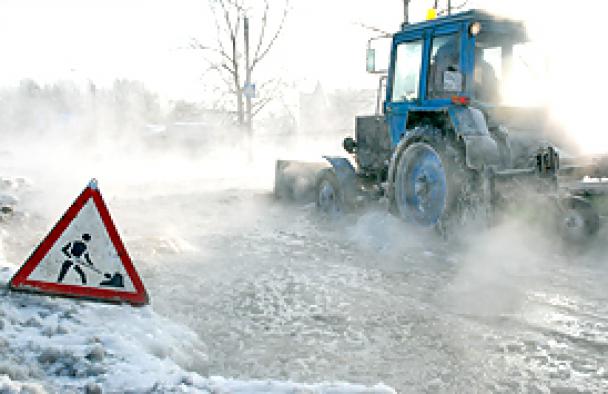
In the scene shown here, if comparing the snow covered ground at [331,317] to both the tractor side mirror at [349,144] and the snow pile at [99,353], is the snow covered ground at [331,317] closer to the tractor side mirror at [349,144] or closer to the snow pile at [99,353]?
the snow pile at [99,353]

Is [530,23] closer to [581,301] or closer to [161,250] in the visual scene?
[581,301]

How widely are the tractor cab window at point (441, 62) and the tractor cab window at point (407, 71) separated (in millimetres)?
227

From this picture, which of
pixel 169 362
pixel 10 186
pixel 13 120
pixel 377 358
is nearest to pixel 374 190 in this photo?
pixel 377 358

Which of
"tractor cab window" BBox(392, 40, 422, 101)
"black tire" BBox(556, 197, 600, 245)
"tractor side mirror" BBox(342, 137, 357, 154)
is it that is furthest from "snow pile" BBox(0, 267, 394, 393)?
"tractor side mirror" BBox(342, 137, 357, 154)

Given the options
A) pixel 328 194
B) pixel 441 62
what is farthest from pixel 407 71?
pixel 328 194

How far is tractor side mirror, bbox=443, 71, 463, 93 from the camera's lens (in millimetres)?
6250

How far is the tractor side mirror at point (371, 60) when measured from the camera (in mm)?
7832

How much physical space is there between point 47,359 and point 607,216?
5.57m

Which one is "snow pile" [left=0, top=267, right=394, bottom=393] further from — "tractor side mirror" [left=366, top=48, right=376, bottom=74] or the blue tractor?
"tractor side mirror" [left=366, top=48, right=376, bottom=74]

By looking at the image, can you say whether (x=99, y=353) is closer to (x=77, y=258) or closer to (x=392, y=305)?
(x=77, y=258)

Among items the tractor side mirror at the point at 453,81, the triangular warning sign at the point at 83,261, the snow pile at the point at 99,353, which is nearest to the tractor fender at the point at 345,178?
the tractor side mirror at the point at 453,81

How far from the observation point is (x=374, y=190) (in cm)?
854

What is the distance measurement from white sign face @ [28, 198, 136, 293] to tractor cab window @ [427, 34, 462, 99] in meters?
4.38

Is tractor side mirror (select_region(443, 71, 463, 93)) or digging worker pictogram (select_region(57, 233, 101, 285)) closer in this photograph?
digging worker pictogram (select_region(57, 233, 101, 285))
